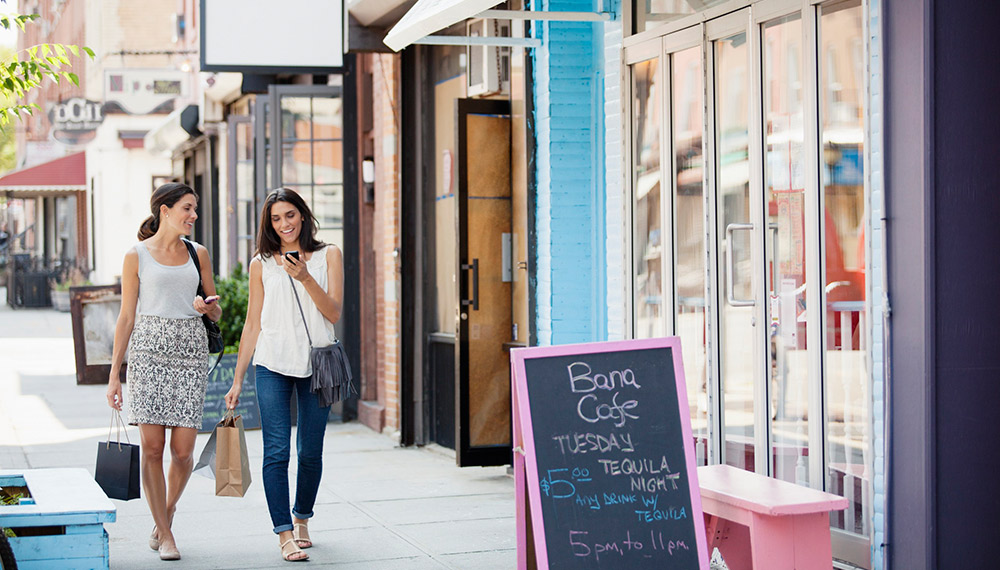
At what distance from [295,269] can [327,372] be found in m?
0.51

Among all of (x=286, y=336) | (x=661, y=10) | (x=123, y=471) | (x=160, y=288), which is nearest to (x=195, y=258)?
(x=160, y=288)

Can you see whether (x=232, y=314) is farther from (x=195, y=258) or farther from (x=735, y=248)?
(x=735, y=248)

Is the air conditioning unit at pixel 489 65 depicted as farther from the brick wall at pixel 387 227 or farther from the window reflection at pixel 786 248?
the window reflection at pixel 786 248

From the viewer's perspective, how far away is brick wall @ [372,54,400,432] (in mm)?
10305

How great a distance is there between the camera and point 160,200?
20.1 feet

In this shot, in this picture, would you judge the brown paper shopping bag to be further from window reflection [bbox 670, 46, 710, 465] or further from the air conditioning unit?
the air conditioning unit

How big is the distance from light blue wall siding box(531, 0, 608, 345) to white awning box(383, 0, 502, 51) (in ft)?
4.33

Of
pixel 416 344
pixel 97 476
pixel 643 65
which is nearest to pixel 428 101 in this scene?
pixel 416 344

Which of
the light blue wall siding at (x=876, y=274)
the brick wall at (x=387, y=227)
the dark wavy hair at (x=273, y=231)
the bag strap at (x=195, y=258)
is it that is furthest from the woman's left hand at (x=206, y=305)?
the brick wall at (x=387, y=227)

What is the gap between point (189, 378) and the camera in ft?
20.1

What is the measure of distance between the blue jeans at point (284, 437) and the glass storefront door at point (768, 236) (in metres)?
1.95

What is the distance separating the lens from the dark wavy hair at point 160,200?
241 inches

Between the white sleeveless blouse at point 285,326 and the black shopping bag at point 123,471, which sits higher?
the white sleeveless blouse at point 285,326

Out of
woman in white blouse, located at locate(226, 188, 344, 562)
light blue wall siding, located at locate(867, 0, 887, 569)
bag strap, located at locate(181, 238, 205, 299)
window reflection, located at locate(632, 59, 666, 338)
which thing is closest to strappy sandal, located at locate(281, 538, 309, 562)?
woman in white blouse, located at locate(226, 188, 344, 562)
